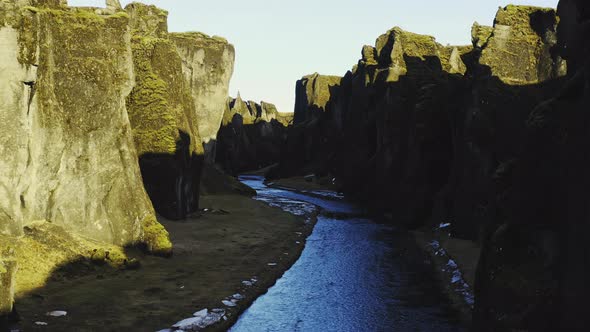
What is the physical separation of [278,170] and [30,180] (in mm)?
93270

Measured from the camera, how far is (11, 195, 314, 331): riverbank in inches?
675

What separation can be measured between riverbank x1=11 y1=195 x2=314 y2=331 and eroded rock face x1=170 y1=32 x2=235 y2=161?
2923 centimetres

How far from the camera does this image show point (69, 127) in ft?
79.0

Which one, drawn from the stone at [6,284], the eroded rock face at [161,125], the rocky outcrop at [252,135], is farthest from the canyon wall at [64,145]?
the rocky outcrop at [252,135]

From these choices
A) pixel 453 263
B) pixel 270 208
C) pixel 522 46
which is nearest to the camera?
pixel 453 263

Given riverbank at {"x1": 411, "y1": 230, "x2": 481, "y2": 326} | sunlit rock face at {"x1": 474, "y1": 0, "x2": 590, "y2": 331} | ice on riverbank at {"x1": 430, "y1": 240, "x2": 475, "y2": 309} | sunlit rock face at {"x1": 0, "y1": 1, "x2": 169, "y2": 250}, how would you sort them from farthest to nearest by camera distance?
ice on riverbank at {"x1": 430, "y1": 240, "x2": 475, "y2": 309} < riverbank at {"x1": 411, "y1": 230, "x2": 481, "y2": 326} < sunlit rock face at {"x1": 0, "y1": 1, "x2": 169, "y2": 250} < sunlit rock face at {"x1": 474, "y1": 0, "x2": 590, "y2": 331}

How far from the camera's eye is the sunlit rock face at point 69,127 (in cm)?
2008

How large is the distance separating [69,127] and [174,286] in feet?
28.7

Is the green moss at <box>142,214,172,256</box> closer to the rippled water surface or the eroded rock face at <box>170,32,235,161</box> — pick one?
the rippled water surface

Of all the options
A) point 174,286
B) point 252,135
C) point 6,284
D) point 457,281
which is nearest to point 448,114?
point 457,281

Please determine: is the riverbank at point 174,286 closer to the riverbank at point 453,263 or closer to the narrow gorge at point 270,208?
the narrow gorge at point 270,208

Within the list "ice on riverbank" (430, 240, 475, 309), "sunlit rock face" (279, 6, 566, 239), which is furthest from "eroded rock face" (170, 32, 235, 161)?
"ice on riverbank" (430, 240, 475, 309)

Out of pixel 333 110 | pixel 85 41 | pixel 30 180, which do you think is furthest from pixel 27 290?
pixel 333 110

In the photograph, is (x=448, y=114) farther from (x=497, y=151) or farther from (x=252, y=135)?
(x=252, y=135)
